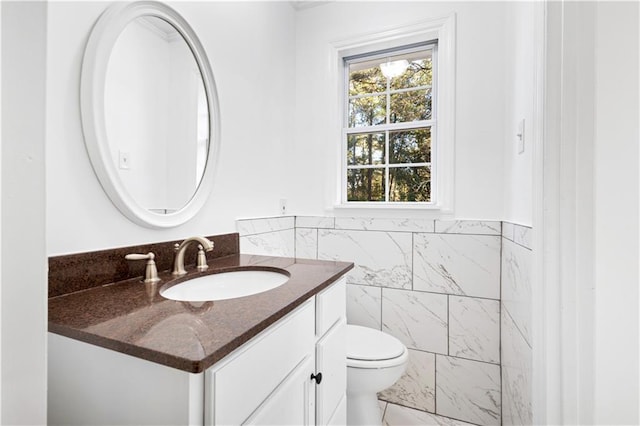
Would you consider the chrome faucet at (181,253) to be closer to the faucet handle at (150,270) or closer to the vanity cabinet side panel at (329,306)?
the faucet handle at (150,270)

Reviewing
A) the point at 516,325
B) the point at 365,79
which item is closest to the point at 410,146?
the point at 365,79

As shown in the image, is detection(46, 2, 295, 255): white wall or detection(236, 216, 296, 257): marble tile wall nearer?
detection(46, 2, 295, 255): white wall

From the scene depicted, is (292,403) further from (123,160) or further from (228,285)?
(123,160)

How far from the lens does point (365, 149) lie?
2.14m

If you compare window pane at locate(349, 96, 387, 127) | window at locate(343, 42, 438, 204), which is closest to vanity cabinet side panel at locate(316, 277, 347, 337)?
window at locate(343, 42, 438, 204)

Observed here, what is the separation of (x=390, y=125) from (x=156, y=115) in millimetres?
1419

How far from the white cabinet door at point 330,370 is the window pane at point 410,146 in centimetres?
120

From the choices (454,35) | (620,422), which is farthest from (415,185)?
(620,422)

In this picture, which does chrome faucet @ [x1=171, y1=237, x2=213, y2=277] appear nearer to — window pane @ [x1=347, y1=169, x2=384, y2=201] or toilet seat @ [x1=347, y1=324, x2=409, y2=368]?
toilet seat @ [x1=347, y1=324, x2=409, y2=368]

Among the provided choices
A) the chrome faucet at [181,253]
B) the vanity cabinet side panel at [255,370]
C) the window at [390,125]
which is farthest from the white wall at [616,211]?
the window at [390,125]

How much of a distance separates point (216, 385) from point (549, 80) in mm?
945

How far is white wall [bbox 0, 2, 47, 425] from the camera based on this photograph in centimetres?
26

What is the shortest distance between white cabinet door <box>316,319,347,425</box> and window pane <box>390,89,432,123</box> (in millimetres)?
1407

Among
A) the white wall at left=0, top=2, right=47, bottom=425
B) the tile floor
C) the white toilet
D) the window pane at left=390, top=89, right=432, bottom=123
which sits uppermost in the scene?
the window pane at left=390, top=89, right=432, bottom=123
